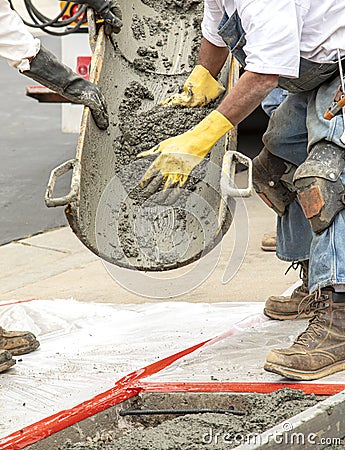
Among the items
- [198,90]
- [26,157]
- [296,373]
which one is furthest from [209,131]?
[26,157]

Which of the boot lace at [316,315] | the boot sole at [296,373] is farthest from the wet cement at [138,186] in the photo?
the boot sole at [296,373]

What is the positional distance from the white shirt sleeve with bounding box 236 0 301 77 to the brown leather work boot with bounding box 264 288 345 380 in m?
0.80

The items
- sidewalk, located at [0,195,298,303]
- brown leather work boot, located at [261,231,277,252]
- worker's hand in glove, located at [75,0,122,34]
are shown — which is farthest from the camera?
brown leather work boot, located at [261,231,277,252]

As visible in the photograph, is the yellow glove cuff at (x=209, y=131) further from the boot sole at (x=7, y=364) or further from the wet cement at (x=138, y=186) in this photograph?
the boot sole at (x=7, y=364)

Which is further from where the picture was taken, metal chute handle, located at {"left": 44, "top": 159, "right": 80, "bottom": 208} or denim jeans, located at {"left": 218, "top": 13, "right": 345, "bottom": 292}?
metal chute handle, located at {"left": 44, "top": 159, "right": 80, "bottom": 208}

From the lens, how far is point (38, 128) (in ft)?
31.2

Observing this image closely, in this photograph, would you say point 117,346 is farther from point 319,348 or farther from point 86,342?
point 319,348

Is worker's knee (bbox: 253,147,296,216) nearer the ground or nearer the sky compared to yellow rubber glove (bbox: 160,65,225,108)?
nearer the ground

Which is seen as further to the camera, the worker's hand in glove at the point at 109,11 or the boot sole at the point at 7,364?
the worker's hand in glove at the point at 109,11

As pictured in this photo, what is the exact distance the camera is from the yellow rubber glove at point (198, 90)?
3.55 meters

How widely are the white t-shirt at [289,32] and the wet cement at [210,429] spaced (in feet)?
3.37

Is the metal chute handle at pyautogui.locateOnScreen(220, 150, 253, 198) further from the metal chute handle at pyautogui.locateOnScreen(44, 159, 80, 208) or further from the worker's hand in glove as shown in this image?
the worker's hand in glove

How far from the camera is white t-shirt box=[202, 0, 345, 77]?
104 inches

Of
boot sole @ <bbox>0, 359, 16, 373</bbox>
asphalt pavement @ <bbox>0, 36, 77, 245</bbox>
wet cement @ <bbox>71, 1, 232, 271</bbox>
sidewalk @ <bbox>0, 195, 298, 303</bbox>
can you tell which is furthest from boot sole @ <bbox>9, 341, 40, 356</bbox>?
asphalt pavement @ <bbox>0, 36, 77, 245</bbox>
